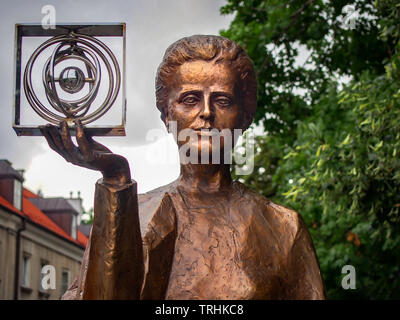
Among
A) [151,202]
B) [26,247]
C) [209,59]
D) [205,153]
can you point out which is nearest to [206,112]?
[205,153]

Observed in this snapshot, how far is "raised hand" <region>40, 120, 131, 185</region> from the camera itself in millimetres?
2721

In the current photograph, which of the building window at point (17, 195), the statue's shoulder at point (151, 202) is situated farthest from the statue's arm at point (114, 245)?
the building window at point (17, 195)

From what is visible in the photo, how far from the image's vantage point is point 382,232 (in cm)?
1034

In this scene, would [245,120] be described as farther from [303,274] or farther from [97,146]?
[97,146]

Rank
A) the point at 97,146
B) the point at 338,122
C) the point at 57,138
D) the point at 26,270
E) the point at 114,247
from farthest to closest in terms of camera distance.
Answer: the point at 26,270 < the point at 338,122 < the point at 114,247 < the point at 97,146 < the point at 57,138

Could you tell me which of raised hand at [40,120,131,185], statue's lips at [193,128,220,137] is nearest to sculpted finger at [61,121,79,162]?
raised hand at [40,120,131,185]

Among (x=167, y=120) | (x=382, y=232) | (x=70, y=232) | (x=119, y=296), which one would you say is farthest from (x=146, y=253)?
(x=70, y=232)

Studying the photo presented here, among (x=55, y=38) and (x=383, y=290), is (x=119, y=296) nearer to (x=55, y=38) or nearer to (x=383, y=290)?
(x=55, y=38)

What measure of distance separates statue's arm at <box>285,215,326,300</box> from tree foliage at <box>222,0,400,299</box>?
17.2 ft

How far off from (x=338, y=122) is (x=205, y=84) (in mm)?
9219

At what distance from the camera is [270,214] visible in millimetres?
3789

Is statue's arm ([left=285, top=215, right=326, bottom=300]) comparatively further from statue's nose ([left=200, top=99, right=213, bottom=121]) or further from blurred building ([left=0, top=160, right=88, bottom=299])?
blurred building ([left=0, top=160, right=88, bottom=299])

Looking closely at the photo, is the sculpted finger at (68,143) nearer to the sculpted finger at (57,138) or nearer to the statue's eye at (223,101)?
the sculpted finger at (57,138)

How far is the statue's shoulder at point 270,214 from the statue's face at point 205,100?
1.09 ft
